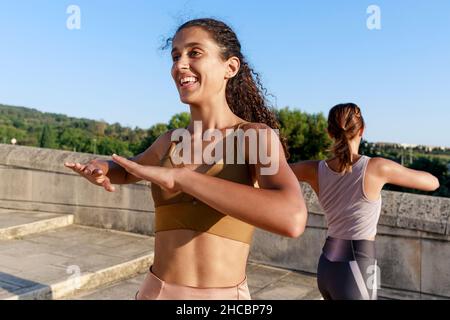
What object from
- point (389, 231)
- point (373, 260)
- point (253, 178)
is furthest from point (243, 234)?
point (389, 231)

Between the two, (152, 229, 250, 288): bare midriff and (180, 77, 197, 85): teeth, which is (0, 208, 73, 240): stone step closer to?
(152, 229, 250, 288): bare midriff

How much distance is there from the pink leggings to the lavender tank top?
1.18 meters

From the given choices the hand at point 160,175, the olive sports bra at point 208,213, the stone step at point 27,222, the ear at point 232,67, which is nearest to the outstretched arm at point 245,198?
the hand at point 160,175

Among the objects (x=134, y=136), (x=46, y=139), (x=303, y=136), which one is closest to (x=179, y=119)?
(x=303, y=136)

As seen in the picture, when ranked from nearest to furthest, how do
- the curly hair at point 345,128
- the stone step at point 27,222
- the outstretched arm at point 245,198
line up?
the outstretched arm at point 245,198
the curly hair at point 345,128
the stone step at point 27,222

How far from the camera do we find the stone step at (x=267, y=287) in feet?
13.7

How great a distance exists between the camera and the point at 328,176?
2594mm

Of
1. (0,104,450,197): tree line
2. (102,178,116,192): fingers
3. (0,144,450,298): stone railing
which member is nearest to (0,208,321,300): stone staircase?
(0,144,450,298): stone railing

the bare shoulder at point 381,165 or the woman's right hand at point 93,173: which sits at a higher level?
the bare shoulder at point 381,165

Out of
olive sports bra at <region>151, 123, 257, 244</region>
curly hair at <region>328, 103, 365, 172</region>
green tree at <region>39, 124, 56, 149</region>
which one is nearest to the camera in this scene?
olive sports bra at <region>151, 123, 257, 244</region>

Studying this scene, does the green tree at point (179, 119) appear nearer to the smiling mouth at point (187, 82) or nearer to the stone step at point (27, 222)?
the stone step at point (27, 222)

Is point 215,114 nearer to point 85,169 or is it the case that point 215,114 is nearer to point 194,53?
point 194,53

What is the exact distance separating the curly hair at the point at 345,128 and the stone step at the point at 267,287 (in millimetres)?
2088

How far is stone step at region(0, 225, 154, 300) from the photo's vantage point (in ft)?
13.3
